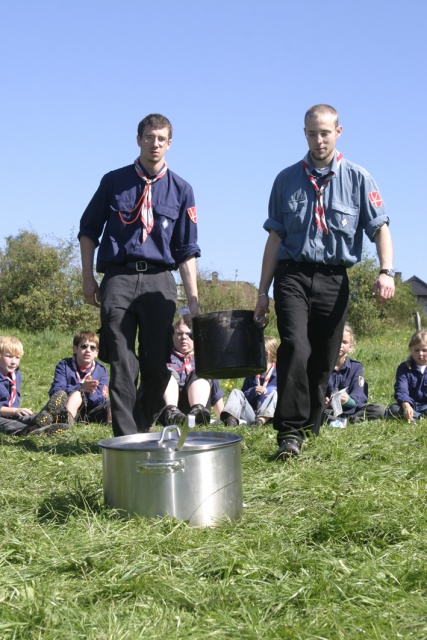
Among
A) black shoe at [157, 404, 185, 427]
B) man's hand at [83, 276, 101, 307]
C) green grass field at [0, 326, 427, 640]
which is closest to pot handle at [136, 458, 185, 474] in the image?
green grass field at [0, 326, 427, 640]

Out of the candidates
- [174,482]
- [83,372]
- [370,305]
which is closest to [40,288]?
[370,305]

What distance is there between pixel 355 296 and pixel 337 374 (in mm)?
22857

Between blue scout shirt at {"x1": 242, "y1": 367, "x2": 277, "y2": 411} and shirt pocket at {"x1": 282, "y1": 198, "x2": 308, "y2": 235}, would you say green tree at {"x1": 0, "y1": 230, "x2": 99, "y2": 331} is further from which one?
shirt pocket at {"x1": 282, "y1": 198, "x2": 308, "y2": 235}

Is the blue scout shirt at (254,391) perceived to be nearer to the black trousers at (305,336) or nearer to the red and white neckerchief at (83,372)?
the red and white neckerchief at (83,372)

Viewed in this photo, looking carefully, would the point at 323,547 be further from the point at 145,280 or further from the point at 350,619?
the point at 145,280

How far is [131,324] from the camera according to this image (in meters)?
5.99

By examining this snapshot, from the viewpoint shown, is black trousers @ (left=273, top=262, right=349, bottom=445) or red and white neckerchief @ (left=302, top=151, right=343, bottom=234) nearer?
black trousers @ (left=273, top=262, right=349, bottom=445)

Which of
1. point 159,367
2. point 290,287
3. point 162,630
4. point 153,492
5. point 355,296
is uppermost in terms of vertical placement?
point 355,296

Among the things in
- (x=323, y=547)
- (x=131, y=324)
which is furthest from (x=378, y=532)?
(x=131, y=324)

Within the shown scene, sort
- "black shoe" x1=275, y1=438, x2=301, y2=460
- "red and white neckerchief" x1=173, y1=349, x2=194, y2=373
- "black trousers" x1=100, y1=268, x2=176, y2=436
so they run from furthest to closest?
1. "red and white neckerchief" x1=173, y1=349, x2=194, y2=373
2. "black trousers" x1=100, y1=268, x2=176, y2=436
3. "black shoe" x1=275, y1=438, x2=301, y2=460

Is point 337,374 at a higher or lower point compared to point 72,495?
higher

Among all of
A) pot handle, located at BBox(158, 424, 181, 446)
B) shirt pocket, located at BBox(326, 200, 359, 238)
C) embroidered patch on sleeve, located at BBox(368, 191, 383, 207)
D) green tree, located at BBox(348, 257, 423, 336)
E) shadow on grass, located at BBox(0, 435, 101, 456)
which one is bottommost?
shadow on grass, located at BBox(0, 435, 101, 456)

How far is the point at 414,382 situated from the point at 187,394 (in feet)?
7.32

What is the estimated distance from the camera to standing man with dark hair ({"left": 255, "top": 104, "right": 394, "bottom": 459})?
5.64 meters
